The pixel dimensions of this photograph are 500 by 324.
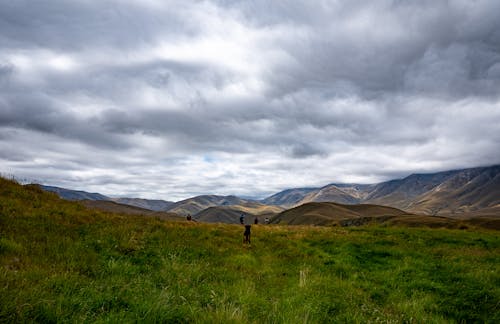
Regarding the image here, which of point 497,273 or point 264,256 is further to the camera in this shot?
point 264,256

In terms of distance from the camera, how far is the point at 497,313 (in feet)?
28.9

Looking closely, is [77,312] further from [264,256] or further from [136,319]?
[264,256]

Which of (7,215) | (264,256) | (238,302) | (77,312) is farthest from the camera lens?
(264,256)

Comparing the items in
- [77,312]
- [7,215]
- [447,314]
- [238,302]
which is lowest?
[447,314]

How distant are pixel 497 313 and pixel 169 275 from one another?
9412 mm

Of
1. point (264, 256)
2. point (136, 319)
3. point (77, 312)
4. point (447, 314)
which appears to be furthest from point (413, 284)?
point (77, 312)

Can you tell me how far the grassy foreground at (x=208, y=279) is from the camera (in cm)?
594

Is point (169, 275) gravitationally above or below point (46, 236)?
below

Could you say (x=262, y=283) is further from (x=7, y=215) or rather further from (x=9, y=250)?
(x=7, y=215)

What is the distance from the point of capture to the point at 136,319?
18.2 ft

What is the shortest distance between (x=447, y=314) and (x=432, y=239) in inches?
756

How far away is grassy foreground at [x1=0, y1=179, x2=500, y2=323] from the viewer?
594 centimetres

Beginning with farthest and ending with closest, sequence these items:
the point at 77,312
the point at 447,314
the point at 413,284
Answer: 1. the point at 413,284
2. the point at 447,314
3. the point at 77,312

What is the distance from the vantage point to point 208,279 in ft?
33.7
